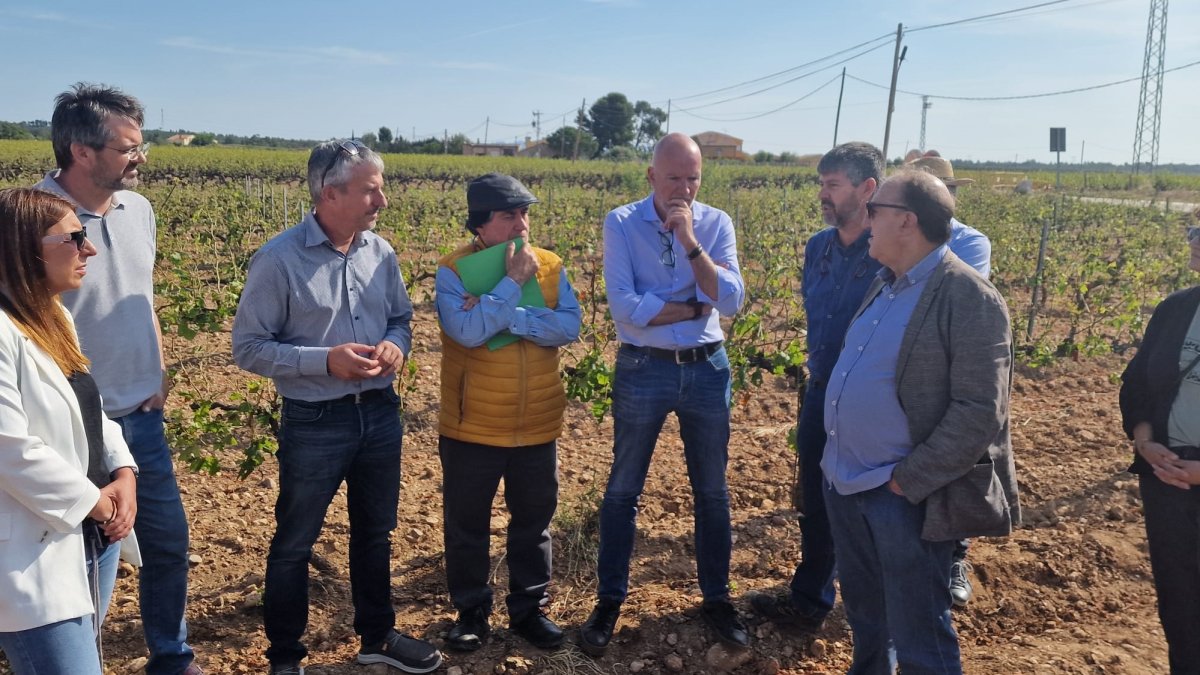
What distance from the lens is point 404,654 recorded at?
9.97 ft

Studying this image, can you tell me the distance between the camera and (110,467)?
2217 mm

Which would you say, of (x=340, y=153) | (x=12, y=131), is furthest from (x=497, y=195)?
(x=12, y=131)

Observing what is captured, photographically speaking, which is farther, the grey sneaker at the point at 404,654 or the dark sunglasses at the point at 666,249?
the dark sunglasses at the point at 666,249

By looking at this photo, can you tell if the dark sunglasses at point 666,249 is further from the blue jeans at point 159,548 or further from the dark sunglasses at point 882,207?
the blue jeans at point 159,548

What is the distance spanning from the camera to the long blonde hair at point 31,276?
1929mm

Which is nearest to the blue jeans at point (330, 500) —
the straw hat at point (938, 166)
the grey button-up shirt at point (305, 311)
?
the grey button-up shirt at point (305, 311)

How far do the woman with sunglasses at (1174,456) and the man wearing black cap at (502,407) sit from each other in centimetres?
192

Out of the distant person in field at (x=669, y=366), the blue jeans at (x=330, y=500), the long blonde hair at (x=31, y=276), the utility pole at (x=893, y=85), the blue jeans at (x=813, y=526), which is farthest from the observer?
the utility pole at (x=893, y=85)

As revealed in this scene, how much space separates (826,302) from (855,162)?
531 mm

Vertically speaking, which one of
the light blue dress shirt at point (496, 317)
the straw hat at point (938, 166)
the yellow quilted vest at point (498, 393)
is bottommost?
the yellow quilted vest at point (498, 393)

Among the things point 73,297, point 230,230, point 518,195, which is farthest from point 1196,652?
point 230,230

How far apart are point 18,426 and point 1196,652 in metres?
3.40

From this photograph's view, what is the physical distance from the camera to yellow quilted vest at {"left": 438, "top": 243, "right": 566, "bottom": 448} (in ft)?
9.89

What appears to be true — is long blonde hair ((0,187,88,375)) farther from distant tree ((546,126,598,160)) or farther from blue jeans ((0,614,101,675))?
distant tree ((546,126,598,160))
